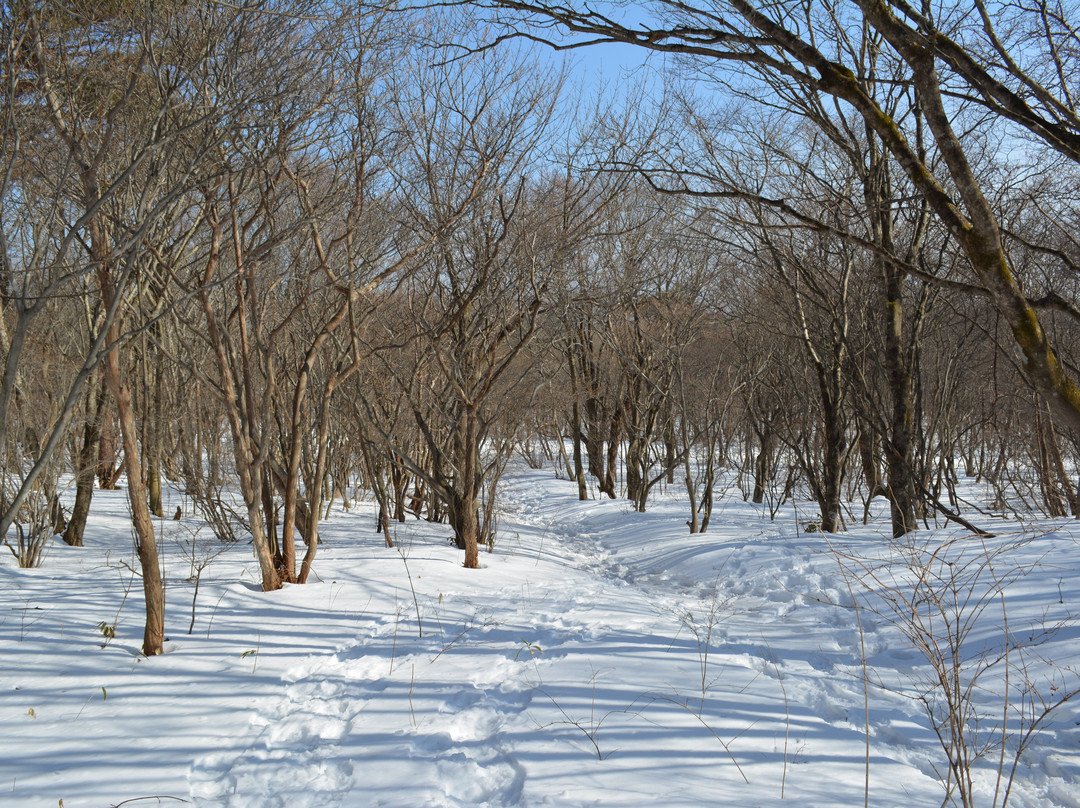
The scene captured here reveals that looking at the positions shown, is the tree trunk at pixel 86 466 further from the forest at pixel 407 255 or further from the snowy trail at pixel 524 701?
the snowy trail at pixel 524 701

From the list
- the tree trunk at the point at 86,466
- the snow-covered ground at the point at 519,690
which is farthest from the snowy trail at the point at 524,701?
the tree trunk at the point at 86,466

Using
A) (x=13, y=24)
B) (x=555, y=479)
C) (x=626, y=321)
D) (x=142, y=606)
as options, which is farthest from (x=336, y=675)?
(x=555, y=479)

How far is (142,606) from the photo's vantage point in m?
4.78

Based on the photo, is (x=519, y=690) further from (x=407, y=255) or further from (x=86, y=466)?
(x=86, y=466)

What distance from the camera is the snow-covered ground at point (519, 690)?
9.14 feet

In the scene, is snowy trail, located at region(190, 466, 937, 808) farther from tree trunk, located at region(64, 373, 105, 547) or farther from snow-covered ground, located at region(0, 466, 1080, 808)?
tree trunk, located at region(64, 373, 105, 547)

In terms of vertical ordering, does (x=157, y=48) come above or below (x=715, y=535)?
above

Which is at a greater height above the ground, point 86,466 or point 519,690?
point 86,466

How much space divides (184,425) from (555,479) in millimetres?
15147

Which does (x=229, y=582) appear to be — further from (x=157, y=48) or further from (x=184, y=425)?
(x=184, y=425)

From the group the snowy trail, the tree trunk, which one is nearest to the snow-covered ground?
the snowy trail

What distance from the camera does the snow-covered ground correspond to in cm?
279

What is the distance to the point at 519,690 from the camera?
3.85 m

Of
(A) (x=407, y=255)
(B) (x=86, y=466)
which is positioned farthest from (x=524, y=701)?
(B) (x=86, y=466)
